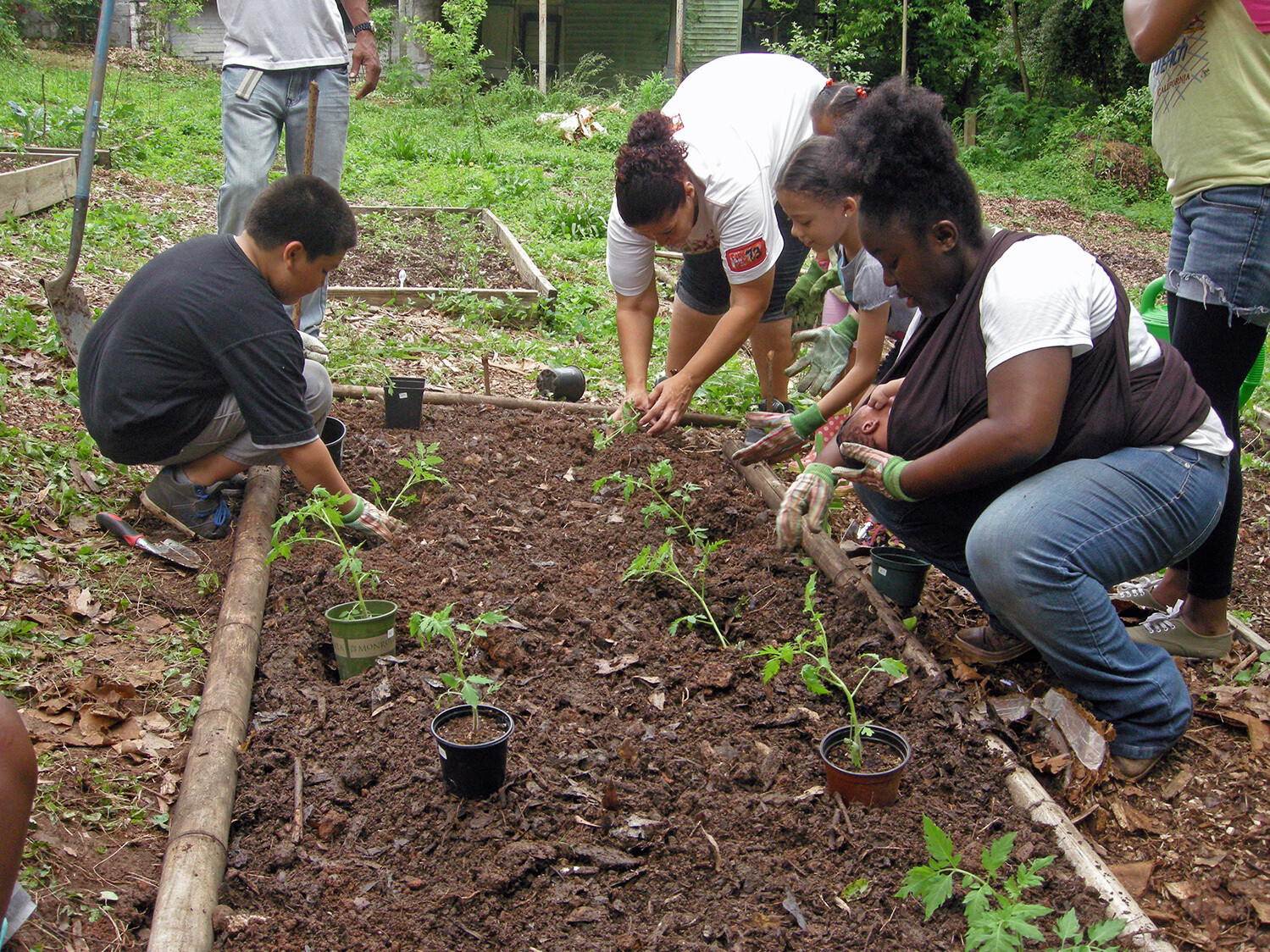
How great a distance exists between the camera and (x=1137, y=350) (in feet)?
7.75

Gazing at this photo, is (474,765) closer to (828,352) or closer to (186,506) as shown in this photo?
(186,506)

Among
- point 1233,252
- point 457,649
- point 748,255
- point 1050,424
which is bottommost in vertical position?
point 457,649

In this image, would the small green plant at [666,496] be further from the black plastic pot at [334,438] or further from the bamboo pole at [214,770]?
the bamboo pole at [214,770]

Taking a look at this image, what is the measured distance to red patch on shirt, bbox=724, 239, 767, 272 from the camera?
3613mm

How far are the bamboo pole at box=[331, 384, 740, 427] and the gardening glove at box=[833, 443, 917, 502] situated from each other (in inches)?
73.5

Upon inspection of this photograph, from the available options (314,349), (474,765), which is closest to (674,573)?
(474,765)

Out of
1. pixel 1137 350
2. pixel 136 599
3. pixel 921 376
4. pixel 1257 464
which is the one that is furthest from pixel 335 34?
pixel 1257 464

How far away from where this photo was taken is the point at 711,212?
147 inches

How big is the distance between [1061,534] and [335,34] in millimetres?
4098

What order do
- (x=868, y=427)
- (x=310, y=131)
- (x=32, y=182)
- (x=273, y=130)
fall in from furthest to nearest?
(x=32, y=182) → (x=273, y=130) → (x=310, y=131) → (x=868, y=427)

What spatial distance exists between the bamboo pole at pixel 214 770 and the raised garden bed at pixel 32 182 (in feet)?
14.8

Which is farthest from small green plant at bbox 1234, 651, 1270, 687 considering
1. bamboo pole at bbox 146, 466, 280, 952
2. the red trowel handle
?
the red trowel handle

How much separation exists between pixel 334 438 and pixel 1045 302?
267cm

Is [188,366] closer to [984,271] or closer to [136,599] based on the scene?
[136,599]
